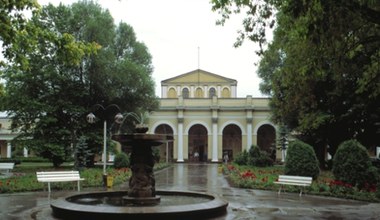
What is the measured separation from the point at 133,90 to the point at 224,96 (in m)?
26.8

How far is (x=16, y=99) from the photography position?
32.7 m

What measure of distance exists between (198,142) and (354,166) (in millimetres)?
43401

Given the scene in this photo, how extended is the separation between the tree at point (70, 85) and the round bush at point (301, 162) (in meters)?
17.4

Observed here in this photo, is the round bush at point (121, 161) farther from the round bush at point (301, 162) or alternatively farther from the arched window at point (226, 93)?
the arched window at point (226, 93)

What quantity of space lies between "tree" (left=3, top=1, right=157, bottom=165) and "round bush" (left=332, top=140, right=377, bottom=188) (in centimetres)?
2069

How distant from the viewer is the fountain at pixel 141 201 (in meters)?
9.38

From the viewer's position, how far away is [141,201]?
37.7ft

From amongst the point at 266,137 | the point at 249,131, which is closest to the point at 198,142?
the point at 249,131

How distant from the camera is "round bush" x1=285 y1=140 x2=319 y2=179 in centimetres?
2075

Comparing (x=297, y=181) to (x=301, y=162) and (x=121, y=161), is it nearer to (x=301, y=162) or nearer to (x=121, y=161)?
(x=301, y=162)

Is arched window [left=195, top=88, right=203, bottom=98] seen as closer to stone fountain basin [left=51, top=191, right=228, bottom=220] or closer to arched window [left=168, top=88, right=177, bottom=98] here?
arched window [left=168, top=88, right=177, bottom=98]

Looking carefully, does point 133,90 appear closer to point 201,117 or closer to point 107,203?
point 201,117

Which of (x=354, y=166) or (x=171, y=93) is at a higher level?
(x=171, y=93)

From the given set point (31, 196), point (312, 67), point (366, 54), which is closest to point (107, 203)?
point (31, 196)
